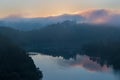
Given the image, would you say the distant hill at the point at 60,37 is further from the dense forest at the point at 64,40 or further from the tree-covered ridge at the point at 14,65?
the tree-covered ridge at the point at 14,65

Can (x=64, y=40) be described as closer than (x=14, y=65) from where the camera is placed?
No

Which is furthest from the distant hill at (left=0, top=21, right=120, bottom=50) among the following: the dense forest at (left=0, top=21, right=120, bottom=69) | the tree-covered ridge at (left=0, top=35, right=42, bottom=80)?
the tree-covered ridge at (left=0, top=35, right=42, bottom=80)

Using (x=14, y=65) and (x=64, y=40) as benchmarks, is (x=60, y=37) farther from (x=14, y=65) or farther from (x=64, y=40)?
(x=14, y=65)

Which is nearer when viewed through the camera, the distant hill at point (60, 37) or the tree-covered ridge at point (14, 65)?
the tree-covered ridge at point (14, 65)

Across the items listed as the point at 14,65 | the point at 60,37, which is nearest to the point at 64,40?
the point at 60,37

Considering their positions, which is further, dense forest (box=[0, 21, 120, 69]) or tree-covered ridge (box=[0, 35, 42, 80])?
dense forest (box=[0, 21, 120, 69])

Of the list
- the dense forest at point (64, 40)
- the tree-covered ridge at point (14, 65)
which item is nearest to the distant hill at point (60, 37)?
the dense forest at point (64, 40)

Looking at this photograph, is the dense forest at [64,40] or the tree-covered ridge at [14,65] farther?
the dense forest at [64,40]

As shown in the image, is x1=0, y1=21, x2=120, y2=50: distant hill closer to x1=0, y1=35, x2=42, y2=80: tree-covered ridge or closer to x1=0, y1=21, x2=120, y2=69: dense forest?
x1=0, y1=21, x2=120, y2=69: dense forest
